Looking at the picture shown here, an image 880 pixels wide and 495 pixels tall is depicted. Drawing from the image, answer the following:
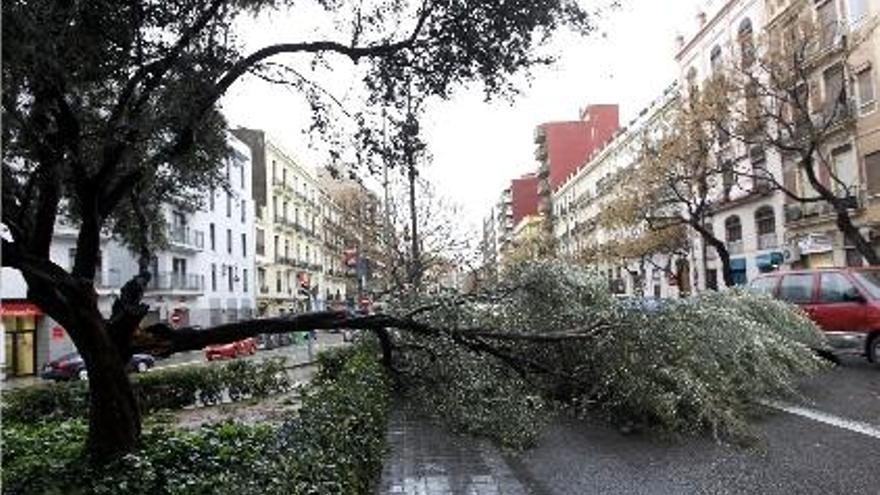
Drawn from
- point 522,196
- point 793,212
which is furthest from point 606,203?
point 522,196

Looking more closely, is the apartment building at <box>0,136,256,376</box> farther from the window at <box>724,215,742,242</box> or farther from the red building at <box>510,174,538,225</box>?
the red building at <box>510,174,538,225</box>

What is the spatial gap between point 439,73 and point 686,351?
157 inches

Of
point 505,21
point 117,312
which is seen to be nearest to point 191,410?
point 117,312

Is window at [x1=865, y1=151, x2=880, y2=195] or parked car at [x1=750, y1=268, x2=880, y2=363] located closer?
parked car at [x1=750, y1=268, x2=880, y2=363]

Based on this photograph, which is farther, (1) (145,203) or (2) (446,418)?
(1) (145,203)

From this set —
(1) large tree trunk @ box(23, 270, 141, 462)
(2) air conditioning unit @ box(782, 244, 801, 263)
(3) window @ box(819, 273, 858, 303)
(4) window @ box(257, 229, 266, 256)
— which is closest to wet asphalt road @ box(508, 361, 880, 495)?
(1) large tree trunk @ box(23, 270, 141, 462)

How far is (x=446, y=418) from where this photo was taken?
8852 millimetres

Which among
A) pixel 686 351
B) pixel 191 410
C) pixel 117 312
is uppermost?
pixel 117 312

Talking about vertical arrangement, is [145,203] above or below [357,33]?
below

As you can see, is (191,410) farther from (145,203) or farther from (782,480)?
(782,480)

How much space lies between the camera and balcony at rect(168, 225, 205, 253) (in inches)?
1961

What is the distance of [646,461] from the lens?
8648mm

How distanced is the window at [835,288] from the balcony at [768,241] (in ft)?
83.5

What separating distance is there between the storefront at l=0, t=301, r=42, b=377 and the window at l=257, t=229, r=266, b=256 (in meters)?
30.3
